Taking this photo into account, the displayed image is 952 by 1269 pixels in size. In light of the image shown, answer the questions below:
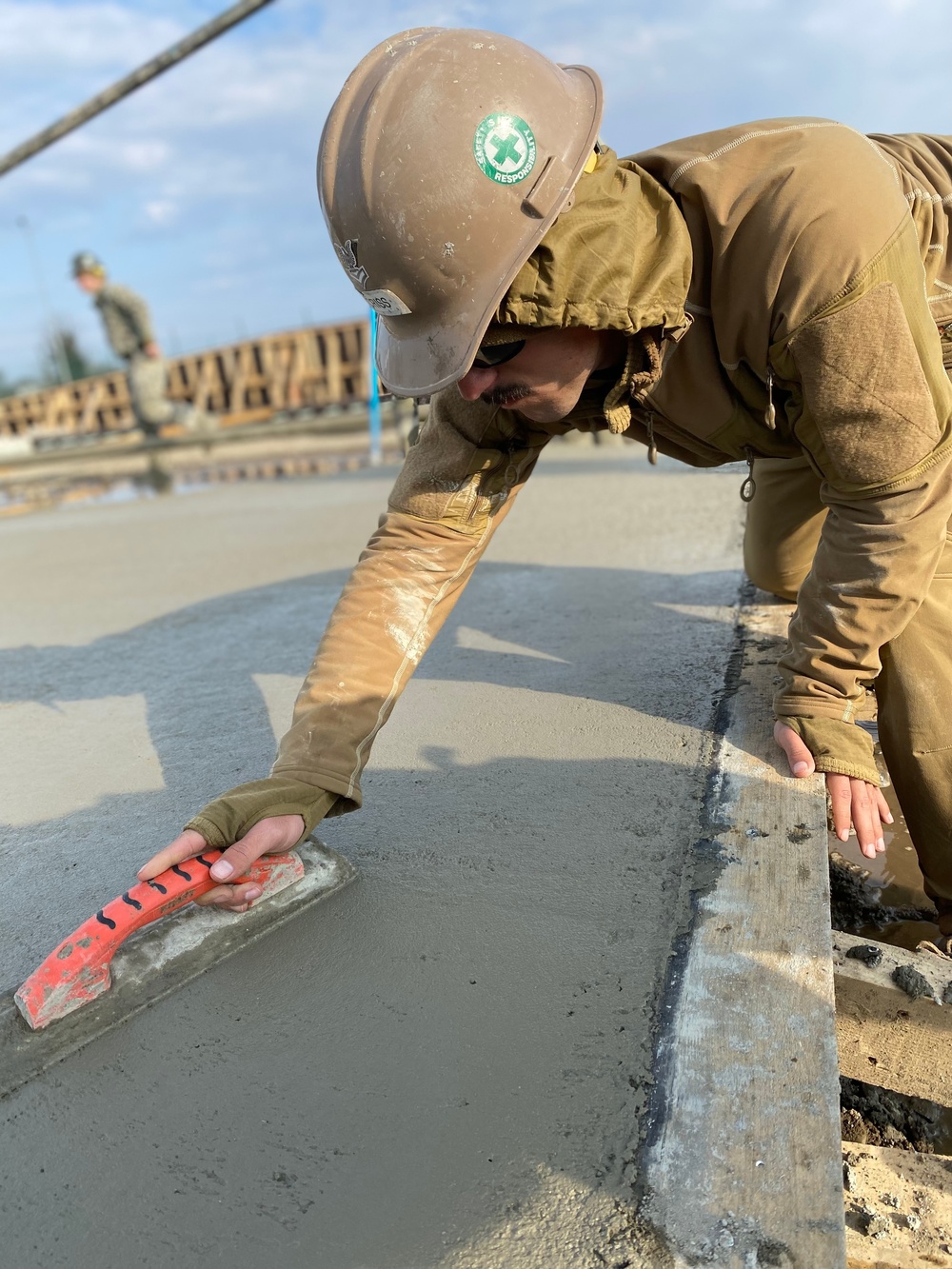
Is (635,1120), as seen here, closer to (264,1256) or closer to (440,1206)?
(440,1206)

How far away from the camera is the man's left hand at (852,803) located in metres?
1.85

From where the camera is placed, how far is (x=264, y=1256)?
3.72ft

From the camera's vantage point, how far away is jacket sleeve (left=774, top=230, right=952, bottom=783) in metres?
1.69

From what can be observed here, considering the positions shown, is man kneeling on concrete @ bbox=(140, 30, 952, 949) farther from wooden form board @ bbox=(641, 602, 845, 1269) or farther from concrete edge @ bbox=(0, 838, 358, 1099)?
wooden form board @ bbox=(641, 602, 845, 1269)

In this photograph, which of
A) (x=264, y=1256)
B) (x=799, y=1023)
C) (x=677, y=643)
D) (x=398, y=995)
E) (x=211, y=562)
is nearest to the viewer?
(x=264, y=1256)

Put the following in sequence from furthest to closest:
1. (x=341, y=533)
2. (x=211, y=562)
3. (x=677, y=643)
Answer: (x=341, y=533) → (x=211, y=562) → (x=677, y=643)

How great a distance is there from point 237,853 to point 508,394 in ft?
3.36

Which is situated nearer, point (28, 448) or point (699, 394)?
point (699, 394)

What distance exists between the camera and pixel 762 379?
1.90 metres

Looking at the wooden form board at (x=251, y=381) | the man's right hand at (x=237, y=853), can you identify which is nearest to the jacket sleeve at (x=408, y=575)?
the man's right hand at (x=237, y=853)

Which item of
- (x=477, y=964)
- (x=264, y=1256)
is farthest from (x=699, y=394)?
(x=264, y=1256)

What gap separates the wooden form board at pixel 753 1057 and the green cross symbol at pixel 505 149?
1.30 meters

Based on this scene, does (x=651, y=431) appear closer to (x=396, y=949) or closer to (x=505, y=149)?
(x=505, y=149)

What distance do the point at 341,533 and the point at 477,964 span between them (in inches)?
152
